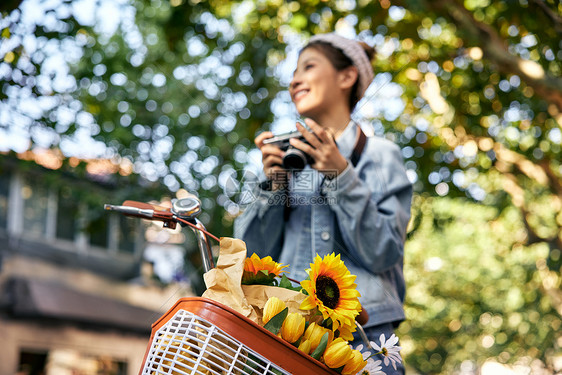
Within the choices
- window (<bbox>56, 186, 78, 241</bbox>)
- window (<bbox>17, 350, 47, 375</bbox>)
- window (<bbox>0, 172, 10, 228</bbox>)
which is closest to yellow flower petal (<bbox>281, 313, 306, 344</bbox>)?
window (<bbox>17, 350, 47, 375</bbox>)

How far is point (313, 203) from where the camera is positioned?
8.01 ft

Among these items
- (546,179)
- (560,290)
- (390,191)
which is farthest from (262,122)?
(390,191)

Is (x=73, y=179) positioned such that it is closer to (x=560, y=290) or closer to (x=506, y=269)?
(x=560, y=290)

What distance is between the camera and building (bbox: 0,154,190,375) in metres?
15.7

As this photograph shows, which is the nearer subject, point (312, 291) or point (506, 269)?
point (312, 291)

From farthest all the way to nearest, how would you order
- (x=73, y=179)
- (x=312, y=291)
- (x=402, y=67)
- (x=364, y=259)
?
(x=73, y=179) → (x=402, y=67) → (x=364, y=259) → (x=312, y=291)

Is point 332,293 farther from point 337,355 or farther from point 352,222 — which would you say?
point 352,222

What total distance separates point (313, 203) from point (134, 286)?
18623mm

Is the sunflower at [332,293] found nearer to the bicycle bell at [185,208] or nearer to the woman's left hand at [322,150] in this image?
the bicycle bell at [185,208]

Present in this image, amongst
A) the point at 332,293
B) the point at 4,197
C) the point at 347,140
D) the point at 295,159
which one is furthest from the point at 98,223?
the point at 4,197

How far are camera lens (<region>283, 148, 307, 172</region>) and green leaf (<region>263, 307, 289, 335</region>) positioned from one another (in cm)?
85

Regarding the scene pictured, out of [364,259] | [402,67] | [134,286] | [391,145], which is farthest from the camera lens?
[134,286]

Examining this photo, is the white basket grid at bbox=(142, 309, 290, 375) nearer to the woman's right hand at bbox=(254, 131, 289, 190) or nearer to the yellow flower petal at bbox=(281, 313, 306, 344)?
the yellow flower petal at bbox=(281, 313, 306, 344)

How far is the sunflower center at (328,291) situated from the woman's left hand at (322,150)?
28.3 inches
